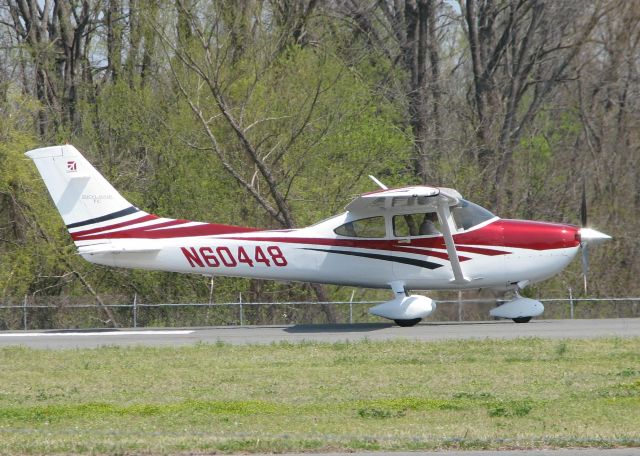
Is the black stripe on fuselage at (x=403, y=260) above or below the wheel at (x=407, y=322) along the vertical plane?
above

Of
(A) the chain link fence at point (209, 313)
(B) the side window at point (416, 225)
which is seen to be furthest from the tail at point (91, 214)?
(A) the chain link fence at point (209, 313)

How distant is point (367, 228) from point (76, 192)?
5856 mm

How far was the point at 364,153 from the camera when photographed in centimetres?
2702

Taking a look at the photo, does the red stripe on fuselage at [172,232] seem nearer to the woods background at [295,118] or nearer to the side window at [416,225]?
the side window at [416,225]

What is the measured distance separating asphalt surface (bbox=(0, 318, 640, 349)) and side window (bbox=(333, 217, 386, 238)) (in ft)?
5.91

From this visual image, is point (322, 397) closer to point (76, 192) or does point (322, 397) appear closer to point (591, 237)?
point (591, 237)

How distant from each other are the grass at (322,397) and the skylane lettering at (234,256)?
158 inches

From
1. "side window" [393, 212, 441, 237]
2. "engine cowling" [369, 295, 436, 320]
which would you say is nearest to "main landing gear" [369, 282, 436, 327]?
"engine cowling" [369, 295, 436, 320]

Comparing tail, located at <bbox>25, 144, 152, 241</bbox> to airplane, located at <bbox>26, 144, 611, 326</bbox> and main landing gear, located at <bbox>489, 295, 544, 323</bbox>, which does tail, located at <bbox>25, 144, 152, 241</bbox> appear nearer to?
airplane, located at <bbox>26, 144, 611, 326</bbox>

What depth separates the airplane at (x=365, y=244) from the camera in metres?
19.4

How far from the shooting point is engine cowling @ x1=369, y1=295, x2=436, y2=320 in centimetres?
1923

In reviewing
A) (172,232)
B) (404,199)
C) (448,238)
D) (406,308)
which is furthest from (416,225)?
(172,232)

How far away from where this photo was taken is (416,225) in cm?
1953

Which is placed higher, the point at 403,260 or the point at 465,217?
the point at 465,217
